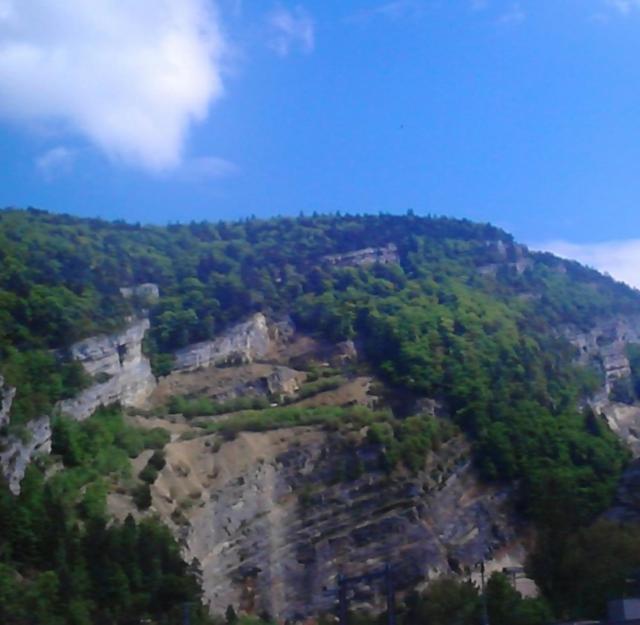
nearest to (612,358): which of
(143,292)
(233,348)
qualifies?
(233,348)

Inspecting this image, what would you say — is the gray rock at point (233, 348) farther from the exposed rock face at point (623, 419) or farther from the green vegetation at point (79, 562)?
the green vegetation at point (79, 562)

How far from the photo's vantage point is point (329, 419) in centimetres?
6688

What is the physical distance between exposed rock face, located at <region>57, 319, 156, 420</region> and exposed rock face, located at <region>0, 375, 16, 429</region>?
6033mm

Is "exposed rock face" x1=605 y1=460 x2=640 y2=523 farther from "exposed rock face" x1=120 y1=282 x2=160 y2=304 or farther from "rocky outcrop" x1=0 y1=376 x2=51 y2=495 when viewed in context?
"exposed rock face" x1=120 y1=282 x2=160 y2=304

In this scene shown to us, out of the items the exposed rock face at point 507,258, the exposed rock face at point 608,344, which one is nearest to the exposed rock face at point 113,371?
the exposed rock face at point 608,344

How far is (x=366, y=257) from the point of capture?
10531 centimetres

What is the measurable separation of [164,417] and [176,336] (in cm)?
1250

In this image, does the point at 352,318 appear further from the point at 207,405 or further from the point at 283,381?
the point at 207,405

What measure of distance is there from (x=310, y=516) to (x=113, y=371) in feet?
49.6

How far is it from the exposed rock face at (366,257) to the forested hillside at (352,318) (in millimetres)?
321

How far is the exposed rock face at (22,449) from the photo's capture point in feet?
162

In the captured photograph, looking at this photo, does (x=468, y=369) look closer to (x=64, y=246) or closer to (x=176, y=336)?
(x=176, y=336)

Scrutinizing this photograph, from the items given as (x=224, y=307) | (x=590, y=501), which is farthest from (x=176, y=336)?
(x=590, y=501)

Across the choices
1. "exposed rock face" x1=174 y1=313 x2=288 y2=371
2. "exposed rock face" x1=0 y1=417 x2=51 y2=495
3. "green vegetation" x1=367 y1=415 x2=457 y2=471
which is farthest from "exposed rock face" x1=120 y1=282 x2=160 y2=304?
"exposed rock face" x1=0 y1=417 x2=51 y2=495
